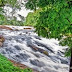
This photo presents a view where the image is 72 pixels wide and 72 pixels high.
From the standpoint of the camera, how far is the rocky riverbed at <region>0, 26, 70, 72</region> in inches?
609

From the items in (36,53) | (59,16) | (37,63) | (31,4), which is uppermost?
(31,4)

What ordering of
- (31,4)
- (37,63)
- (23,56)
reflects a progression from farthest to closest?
(23,56) → (37,63) → (31,4)

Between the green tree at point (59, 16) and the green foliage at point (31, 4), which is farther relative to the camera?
the green foliage at point (31, 4)

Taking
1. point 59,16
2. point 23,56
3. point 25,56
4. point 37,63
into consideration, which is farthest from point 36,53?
point 59,16

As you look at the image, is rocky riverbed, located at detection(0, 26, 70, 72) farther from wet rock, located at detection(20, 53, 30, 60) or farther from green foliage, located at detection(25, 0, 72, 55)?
green foliage, located at detection(25, 0, 72, 55)

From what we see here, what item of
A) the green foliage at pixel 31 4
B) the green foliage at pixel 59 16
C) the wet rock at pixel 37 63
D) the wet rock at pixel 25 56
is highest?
the green foliage at pixel 31 4

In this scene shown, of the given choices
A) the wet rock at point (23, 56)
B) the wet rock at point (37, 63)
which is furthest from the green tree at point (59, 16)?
the wet rock at point (23, 56)

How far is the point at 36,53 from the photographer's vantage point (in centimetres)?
1764

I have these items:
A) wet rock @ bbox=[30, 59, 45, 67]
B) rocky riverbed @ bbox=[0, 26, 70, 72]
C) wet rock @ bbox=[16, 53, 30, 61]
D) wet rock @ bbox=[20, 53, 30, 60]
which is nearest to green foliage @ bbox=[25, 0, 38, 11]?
rocky riverbed @ bbox=[0, 26, 70, 72]

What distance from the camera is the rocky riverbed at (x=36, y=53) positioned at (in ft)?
50.8

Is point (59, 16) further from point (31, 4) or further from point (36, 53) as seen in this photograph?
point (36, 53)

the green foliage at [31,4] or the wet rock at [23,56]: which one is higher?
the green foliage at [31,4]

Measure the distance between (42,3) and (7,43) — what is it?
39.1 feet

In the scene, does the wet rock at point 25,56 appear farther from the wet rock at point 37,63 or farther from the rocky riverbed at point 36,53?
the wet rock at point 37,63
